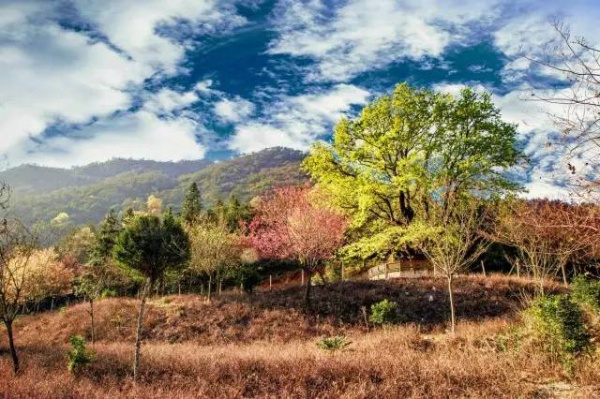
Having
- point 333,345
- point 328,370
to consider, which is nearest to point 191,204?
→ point 333,345

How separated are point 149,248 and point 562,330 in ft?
39.4

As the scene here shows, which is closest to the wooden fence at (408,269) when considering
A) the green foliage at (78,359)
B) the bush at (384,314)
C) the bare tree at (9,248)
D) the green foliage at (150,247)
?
the bush at (384,314)

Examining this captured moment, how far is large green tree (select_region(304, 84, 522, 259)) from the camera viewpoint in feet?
91.1

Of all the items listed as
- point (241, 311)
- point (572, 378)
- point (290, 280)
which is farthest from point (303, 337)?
point (290, 280)

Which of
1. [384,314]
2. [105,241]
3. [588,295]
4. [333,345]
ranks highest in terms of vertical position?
[105,241]

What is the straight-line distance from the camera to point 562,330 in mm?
10773

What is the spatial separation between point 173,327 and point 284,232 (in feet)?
37.1

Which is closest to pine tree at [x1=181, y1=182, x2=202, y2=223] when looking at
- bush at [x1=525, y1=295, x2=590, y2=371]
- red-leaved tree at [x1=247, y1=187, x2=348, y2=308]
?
red-leaved tree at [x1=247, y1=187, x2=348, y2=308]

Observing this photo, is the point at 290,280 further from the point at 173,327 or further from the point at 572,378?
the point at 572,378

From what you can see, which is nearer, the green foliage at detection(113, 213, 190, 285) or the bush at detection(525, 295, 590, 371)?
the bush at detection(525, 295, 590, 371)

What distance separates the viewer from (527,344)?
11844 mm

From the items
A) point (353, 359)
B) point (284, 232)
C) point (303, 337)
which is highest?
point (284, 232)

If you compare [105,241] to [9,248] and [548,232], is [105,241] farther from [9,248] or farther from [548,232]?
[548,232]

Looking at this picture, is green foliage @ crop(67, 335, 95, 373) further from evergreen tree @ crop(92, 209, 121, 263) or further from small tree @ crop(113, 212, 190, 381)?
evergreen tree @ crop(92, 209, 121, 263)
